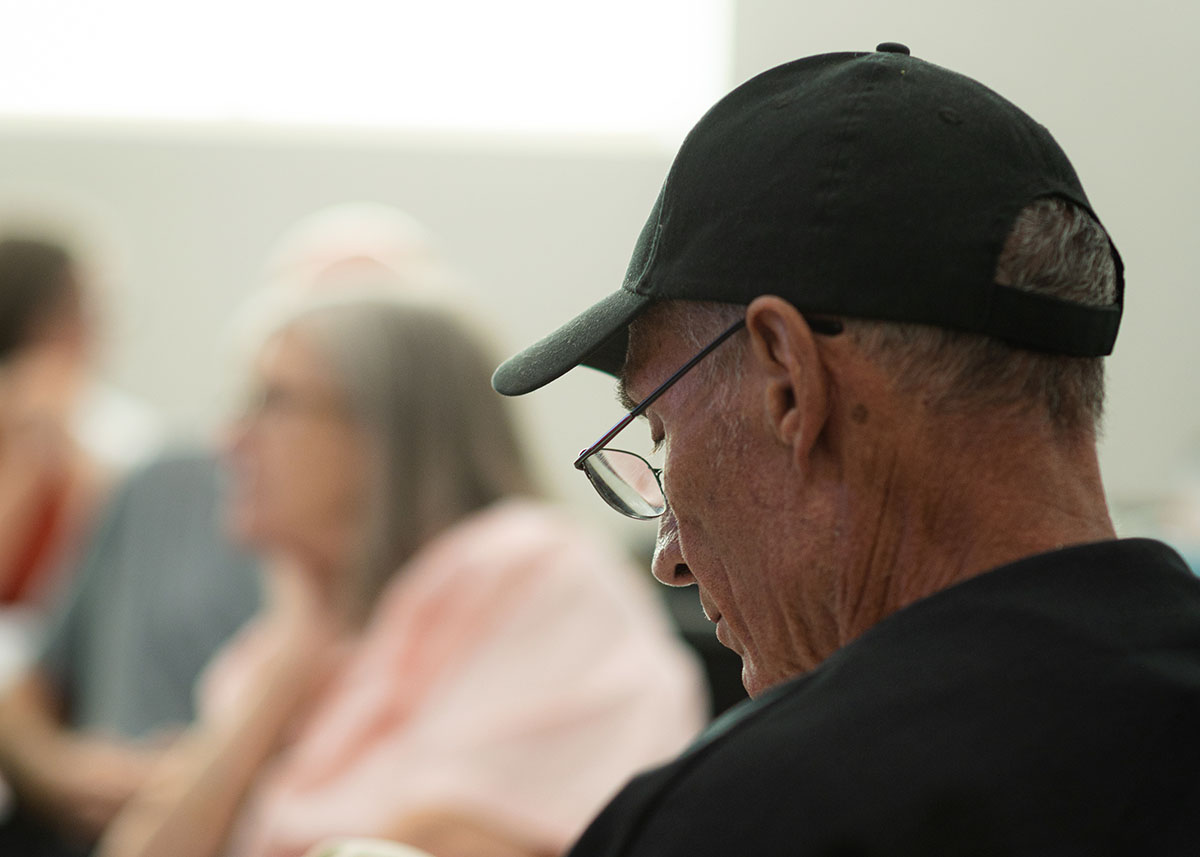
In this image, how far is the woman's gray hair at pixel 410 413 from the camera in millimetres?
1720

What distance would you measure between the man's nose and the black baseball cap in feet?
0.52

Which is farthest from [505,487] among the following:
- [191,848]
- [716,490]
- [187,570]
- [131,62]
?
[131,62]

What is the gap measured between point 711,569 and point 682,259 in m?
0.17

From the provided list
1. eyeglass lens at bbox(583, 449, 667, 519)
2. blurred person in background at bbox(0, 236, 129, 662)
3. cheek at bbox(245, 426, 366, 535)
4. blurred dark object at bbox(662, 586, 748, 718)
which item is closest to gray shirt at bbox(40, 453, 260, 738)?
blurred person in background at bbox(0, 236, 129, 662)

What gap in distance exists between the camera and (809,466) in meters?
0.66

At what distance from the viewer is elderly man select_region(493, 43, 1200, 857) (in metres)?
0.54

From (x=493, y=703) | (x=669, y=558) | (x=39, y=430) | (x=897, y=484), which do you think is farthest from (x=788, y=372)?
(x=39, y=430)

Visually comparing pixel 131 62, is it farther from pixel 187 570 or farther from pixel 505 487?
pixel 505 487

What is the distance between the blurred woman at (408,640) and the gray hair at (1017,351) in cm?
95

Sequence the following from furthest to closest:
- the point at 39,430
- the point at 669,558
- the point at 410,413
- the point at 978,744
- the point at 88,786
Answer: the point at 39,430 < the point at 88,786 < the point at 410,413 < the point at 669,558 < the point at 978,744

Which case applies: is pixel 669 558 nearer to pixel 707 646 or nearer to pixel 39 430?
pixel 707 646

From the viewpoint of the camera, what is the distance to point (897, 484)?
65 centimetres

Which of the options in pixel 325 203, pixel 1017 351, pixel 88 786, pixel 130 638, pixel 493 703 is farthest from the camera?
pixel 325 203

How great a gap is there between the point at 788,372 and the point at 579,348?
0.42 ft
